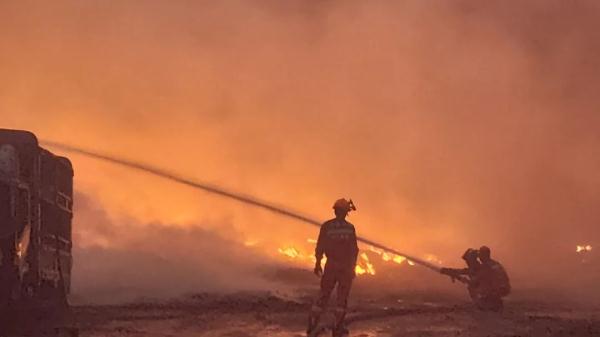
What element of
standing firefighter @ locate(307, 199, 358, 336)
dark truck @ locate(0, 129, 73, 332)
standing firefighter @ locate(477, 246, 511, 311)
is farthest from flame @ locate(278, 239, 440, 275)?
dark truck @ locate(0, 129, 73, 332)

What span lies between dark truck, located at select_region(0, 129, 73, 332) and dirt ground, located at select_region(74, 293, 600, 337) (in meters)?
0.85

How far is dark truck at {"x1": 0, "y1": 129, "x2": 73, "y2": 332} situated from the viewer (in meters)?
8.13

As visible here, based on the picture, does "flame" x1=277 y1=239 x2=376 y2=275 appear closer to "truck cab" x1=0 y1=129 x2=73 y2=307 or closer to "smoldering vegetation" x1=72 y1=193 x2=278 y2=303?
"smoldering vegetation" x1=72 y1=193 x2=278 y2=303

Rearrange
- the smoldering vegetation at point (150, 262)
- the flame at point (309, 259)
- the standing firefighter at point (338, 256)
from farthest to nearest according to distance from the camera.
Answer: the flame at point (309, 259) → the smoldering vegetation at point (150, 262) → the standing firefighter at point (338, 256)

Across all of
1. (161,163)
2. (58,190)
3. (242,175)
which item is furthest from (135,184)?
(58,190)

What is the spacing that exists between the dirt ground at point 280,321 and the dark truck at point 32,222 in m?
0.85

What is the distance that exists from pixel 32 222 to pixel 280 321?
161 inches

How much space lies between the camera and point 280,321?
11062 mm

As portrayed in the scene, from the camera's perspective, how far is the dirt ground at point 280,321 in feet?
31.7

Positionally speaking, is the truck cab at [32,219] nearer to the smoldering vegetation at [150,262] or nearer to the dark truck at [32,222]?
the dark truck at [32,222]

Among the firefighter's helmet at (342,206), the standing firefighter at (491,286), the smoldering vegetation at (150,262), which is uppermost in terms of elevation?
the smoldering vegetation at (150,262)

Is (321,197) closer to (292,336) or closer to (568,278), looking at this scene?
(568,278)

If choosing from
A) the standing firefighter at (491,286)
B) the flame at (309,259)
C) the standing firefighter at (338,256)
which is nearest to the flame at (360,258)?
the flame at (309,259)

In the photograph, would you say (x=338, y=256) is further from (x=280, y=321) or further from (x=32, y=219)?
(x=32, y=219)
